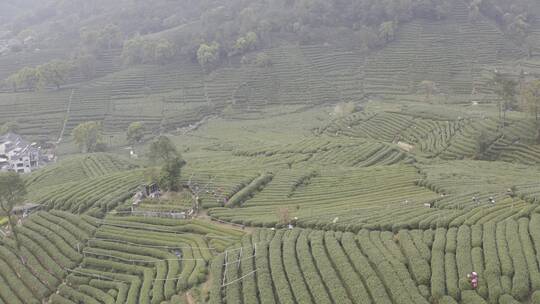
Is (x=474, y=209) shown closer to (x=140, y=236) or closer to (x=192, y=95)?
(x=140, y=236)

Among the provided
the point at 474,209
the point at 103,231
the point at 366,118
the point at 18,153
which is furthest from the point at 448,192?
the point at 18,153

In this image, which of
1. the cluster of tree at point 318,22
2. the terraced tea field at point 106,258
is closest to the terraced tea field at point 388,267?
the terraced tea field at point 106,258

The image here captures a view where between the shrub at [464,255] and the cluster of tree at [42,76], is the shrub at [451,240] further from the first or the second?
the cluster of tree at [42,76]

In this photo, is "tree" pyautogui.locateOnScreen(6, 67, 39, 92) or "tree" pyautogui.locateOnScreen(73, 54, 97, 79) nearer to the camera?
"tree" pyautogui.locateOnScreen(6, 67, 39, 92)

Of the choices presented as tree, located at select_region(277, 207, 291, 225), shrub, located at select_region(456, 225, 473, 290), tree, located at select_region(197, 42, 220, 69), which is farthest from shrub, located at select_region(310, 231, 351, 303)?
tree, located at select_region(197, 42, 220, 69)

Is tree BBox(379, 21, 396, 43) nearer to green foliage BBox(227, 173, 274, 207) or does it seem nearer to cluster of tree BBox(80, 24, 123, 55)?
cluster of tree BBox(80, 24, 123, 55)

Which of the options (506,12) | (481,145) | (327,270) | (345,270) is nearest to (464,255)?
(345,270)
